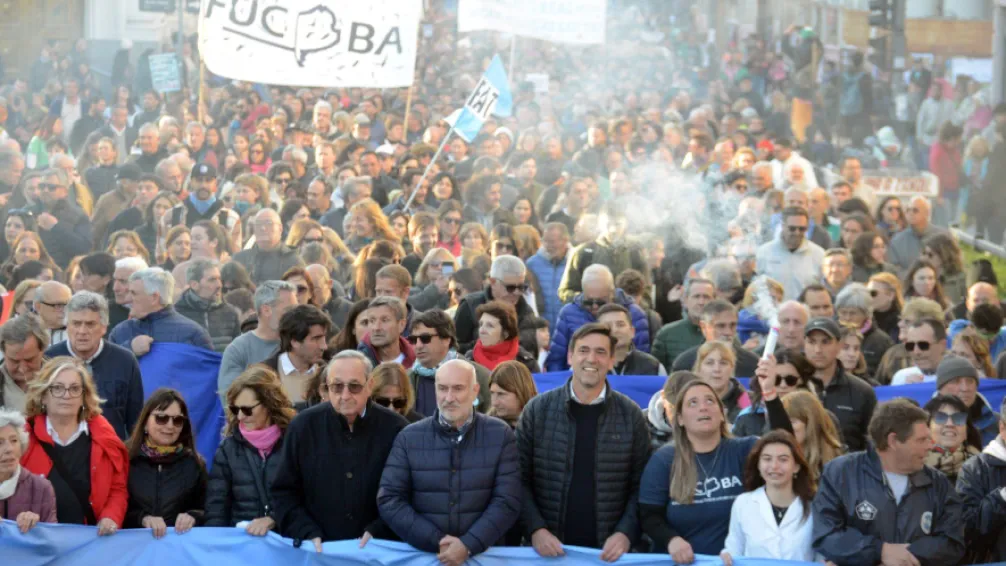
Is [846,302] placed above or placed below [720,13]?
below

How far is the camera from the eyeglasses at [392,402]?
8852 millimetres

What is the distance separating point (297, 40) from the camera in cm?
1703

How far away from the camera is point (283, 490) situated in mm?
8102

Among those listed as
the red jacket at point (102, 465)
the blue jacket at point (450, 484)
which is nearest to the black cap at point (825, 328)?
the blue jacket at point (450, 484)

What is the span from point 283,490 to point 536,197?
10403mm

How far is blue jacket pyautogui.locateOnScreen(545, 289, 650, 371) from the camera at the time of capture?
451 inches

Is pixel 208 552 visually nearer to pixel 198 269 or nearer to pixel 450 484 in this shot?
pixel 450 484

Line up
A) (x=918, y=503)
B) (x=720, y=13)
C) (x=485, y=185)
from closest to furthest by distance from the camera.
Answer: (x=918, y=503), (x=485, y=185), (x=720, y=13)

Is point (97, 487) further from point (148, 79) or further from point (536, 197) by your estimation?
point (148, 79)

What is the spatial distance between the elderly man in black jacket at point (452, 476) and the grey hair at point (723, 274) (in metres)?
4.80

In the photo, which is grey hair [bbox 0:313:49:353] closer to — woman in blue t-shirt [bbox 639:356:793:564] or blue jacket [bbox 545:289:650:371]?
woman in blue t-shirt [bbox 639:356:793:564]

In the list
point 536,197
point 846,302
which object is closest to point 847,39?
point 536,197

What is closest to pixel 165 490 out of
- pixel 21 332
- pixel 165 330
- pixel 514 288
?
pixel 21 332

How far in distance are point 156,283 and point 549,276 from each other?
3918mm
